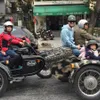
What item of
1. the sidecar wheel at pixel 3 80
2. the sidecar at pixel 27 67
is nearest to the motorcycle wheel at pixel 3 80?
the sidecar wheel at pixel 3 80

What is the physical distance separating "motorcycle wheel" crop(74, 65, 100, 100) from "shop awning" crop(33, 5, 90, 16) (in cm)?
2415

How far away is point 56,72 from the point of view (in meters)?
6.52

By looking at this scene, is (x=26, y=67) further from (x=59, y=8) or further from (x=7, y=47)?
(x=59, y=8)

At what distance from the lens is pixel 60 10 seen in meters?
30.3

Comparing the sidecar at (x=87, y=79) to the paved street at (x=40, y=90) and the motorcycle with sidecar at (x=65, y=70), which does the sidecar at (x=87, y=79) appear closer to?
the motorcycle with sidecar at (x=65, y=70)

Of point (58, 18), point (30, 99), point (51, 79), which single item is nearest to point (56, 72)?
point (30, 99)

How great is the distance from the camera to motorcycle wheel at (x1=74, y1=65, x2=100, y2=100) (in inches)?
238

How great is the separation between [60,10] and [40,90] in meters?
23.7

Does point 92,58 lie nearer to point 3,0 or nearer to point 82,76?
point 82,76

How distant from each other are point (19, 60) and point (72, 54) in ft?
3.85

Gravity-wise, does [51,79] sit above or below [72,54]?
below

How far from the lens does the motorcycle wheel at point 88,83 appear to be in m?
6.04

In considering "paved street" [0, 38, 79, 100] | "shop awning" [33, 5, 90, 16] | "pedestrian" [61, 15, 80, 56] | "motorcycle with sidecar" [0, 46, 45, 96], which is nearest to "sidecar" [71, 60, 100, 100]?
"paved street" [0, 38, 79, 100]

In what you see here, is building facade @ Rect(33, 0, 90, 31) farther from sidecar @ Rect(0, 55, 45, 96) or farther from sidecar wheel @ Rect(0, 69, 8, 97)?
sidecar wheel @ Rect(0, 69, 8, 97)
